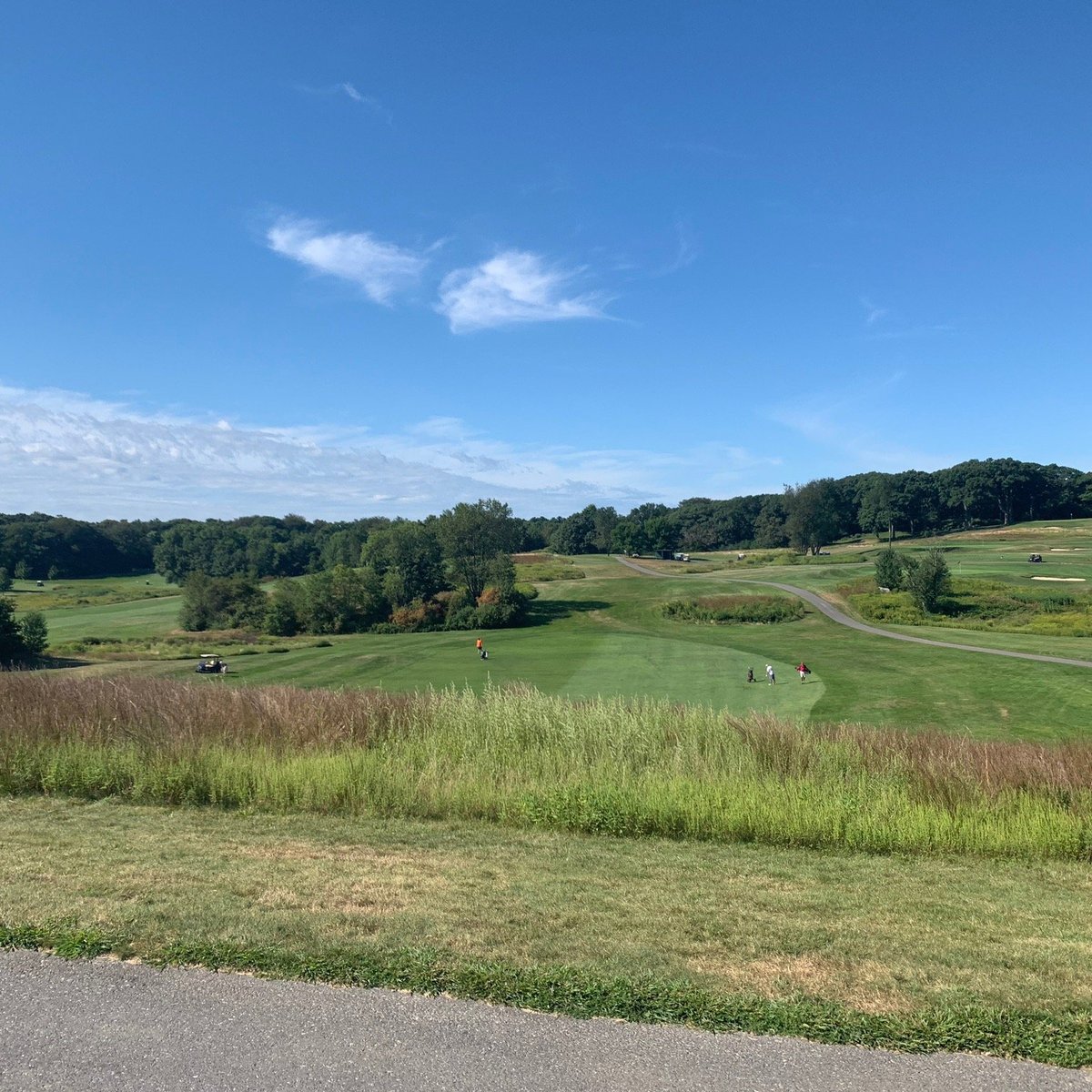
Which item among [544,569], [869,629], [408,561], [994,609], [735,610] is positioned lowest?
[869,629]

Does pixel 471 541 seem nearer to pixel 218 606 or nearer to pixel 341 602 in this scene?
pixel 341 602

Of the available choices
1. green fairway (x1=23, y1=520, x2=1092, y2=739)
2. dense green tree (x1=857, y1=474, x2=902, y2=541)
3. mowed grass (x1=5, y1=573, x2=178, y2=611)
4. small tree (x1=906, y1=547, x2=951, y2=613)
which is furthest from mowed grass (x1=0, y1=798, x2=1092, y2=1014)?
dense green tree (x1=857, y1=474, x2=902, y2=541)

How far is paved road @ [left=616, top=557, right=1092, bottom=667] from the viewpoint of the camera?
124 feet

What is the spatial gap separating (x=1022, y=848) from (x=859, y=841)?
6.21 ft

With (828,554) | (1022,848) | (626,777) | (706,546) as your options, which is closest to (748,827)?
(626,777)

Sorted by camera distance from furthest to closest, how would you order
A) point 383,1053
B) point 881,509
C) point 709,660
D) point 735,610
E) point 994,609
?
point 881,509
point 735,610
point 994,609
point 709,660
point 383,1053

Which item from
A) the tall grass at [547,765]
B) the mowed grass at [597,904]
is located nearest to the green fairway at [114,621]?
the tall grass at [547,765]

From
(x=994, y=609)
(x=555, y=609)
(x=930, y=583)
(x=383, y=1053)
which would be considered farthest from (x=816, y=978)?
(x=555, y=609)

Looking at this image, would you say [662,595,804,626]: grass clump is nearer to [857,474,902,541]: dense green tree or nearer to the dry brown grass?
the dry brown grass

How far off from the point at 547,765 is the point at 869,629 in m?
49.1

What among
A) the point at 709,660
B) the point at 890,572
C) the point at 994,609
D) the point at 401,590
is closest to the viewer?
the point at 709,660

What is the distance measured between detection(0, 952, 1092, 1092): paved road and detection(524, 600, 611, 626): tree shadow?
6481 cm

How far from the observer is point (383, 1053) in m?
4.00

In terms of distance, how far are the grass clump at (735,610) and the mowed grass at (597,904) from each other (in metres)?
55.6
